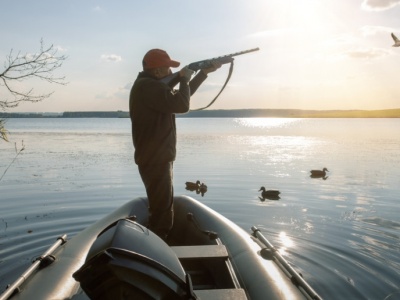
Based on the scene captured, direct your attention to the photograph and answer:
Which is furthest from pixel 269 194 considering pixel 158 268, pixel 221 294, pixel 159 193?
pixel 158 268

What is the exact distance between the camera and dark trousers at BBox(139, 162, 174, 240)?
4445 millimetres

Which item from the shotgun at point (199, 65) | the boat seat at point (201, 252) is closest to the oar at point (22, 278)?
the boat seat at point (201, 252)

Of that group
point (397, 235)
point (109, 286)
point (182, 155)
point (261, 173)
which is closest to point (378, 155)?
point (261, 173)

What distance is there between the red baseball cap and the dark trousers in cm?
107

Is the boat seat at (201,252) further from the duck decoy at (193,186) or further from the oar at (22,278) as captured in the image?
the duck decoy at (193,186)

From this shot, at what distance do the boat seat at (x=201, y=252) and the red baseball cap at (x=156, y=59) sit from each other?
6.36 feet

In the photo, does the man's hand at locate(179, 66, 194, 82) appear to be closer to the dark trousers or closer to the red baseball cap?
the red baseball cap

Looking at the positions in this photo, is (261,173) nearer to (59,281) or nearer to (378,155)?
(378,155)

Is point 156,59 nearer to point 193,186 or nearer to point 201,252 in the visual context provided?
point 201,252

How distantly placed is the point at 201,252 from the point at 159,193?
2.66 ft

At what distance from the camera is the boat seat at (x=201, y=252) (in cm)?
396

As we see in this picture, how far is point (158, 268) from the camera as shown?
2607mm

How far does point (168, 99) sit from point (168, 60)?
55 cm

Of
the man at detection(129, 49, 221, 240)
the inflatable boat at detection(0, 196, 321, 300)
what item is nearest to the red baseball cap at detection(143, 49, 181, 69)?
the man at detection(129, 49, 221, 240)
